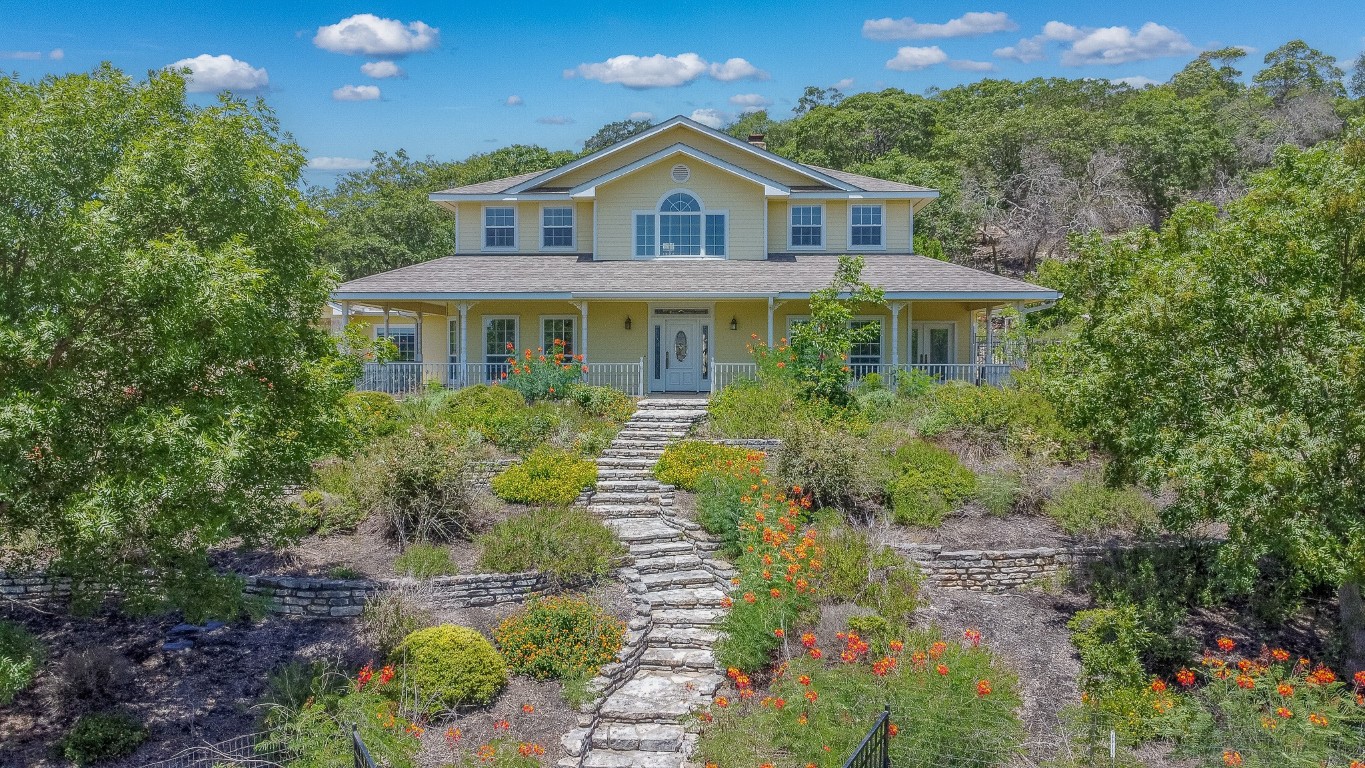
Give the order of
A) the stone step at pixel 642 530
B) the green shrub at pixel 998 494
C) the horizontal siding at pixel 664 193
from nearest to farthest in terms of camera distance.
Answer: the stone step at pixel 642 530 → the green shrub at pixel 998 494 → the horizontal siding at pixel 664 193

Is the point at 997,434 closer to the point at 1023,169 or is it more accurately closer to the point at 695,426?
the point at 695,426

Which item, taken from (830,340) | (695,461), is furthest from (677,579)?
(830,340)

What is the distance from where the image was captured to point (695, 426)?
55.6 feet

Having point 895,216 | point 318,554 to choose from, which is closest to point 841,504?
point 318,554

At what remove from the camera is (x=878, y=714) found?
24.3 ft

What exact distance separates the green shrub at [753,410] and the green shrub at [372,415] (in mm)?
6108

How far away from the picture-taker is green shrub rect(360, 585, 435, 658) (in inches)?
387

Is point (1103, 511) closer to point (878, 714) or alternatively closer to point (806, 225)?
point (878, 714)

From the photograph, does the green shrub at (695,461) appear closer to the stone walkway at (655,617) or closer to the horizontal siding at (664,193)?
the stone walkway at (655,617)

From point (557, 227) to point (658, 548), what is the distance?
1341cm

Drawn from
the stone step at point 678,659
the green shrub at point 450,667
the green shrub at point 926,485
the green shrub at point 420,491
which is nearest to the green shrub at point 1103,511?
the green shrub at point 926,485

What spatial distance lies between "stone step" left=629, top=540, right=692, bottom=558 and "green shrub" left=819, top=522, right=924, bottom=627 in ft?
Result: 6.95

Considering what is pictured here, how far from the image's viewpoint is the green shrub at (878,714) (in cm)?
707

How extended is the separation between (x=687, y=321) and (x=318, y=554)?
1191 centimetres
